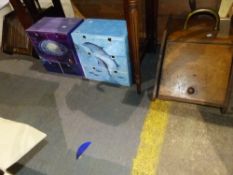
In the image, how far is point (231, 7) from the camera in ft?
4.77

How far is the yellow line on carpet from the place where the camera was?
101 centimetres

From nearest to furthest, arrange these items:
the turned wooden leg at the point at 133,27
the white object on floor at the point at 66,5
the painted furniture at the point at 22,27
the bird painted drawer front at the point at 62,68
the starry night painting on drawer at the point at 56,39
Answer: the turned wooden leg at the point at 133,27
the starry night painting on drawer at the point at 56,39
the bird painted drawer front at the point at 62,68
the painted furniture at the point at 22,27
the white object on floor at the point at 66,5

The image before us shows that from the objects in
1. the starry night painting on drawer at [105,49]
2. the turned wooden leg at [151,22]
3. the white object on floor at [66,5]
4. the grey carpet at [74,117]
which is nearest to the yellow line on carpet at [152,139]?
the grey carpet at [74,117]

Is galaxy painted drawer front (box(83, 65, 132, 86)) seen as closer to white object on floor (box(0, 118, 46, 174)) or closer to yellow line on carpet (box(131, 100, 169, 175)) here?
yellow line on carpet (box(131, 100, 169, 175))

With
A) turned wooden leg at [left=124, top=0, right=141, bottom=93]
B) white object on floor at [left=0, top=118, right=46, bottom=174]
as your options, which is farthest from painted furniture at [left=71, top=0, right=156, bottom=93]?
white object on floor at [left=0, top=118, right=46, bottom=174]

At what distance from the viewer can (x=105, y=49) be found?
1.26 metres

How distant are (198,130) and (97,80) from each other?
75 cm

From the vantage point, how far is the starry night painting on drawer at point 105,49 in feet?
3.95

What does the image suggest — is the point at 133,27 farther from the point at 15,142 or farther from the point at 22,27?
the point at 22,27

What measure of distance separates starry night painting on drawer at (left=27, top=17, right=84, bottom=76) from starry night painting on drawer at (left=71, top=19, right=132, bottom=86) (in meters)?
0.05

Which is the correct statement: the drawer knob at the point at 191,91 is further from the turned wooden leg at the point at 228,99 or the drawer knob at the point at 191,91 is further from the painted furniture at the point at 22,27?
the painted furniture at the point at 22,27

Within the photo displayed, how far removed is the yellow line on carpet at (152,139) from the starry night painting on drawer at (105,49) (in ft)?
0.95

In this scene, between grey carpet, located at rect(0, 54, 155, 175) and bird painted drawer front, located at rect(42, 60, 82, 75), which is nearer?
grey carpet, located at rect(0, 54, 155, 175)

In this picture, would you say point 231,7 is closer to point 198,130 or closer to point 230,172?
point 198,130
